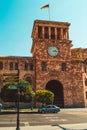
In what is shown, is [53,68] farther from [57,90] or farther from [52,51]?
[57,90]

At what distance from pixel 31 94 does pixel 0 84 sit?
10.8 meters

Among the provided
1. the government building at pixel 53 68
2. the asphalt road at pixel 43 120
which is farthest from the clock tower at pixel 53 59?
the asphalt road at pixel 43 120

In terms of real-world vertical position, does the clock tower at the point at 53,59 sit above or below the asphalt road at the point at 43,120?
above

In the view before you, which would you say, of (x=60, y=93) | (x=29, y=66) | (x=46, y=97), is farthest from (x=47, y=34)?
(x=46, y=97)

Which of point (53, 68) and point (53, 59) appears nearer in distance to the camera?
point (53, 68)

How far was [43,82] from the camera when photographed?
4962 centimetres

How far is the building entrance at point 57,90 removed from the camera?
50594mm

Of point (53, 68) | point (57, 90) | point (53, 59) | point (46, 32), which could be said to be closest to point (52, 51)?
point (53, 59)

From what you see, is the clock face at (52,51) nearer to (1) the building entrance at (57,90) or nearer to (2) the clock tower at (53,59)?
(2) the clock tower at (53,59)

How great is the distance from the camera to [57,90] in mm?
52438

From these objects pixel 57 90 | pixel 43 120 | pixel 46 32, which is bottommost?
pixel 43 120

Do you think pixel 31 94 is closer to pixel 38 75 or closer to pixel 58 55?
pixel 38 75

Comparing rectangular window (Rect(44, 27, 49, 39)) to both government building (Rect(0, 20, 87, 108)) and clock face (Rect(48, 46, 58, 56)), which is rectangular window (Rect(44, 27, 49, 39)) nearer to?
government building (Rect(0, 20, 87, 108))

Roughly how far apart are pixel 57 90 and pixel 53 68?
5506 millimetres
